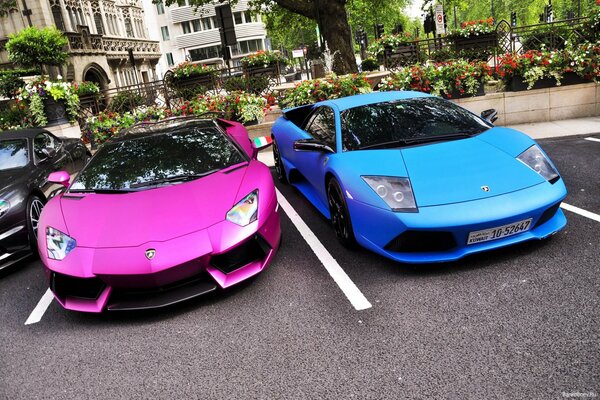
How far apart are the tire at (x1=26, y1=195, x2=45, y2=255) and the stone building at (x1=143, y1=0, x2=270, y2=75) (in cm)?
6184

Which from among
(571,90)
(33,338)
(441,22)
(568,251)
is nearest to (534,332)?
(568,251)

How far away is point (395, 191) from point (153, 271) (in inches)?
74.4

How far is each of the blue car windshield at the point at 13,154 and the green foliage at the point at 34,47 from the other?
2062cm

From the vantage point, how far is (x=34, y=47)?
2305 cm

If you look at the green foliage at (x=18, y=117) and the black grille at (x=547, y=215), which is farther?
the green foliage at (x=18, y=117)

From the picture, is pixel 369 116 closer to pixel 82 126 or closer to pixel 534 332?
pixel 534 332

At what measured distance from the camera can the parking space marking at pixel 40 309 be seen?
3.74 m

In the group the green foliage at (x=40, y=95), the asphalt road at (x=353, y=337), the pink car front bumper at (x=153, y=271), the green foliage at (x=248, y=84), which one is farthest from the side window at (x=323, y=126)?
the green foliage at (x=40, y=95)

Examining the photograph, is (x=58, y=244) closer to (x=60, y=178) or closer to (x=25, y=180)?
(x=60, y=178)

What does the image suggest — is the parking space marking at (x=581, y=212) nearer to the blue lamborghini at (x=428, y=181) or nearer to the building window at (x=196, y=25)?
the blue lamborghini at (x=428, y=181)

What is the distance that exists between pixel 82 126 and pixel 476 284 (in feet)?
36.7

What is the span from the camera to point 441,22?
2036cm

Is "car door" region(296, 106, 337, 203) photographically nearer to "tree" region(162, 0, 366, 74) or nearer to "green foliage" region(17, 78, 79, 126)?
"green foliage" region(17, 78, 79, 126)

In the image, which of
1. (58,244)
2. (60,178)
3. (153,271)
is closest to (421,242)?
(153,271)
